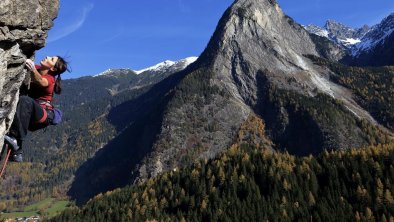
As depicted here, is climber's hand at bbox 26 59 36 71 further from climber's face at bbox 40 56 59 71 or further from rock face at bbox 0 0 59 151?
climber's face at bbox 40 56 59 71

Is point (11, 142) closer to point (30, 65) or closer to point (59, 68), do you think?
point (30, 65)

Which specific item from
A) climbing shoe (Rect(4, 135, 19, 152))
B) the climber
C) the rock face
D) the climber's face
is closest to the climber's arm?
the climber

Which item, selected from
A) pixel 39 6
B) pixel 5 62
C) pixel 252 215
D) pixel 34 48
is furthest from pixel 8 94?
pixel 252 215

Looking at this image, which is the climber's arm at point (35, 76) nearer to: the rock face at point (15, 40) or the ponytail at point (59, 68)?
the rock face at point (15, 40)

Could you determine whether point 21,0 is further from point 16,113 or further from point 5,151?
point 5,151

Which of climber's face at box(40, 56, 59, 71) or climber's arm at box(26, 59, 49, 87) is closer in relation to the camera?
climber's arm at box(26, 59, 49, 87)

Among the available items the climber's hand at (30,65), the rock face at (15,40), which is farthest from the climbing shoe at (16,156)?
the climber's hand at (30,65)

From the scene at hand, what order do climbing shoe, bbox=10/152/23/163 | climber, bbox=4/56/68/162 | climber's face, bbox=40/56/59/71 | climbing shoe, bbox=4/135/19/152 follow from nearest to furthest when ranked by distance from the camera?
1. climbing shoe, bbox=4/135/19/152
2. climber, bbox=4/56/68/162
3. climbing shoe, bbox=10/152/23/163
4. climber's face, bbox=40/56/59/71
